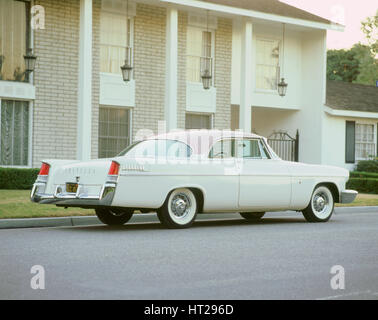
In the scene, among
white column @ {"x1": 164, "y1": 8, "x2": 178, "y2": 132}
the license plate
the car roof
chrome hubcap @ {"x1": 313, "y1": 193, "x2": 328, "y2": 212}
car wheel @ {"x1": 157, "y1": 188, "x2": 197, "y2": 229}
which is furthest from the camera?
white column @ {"x1": 164, "y1": 8, "x2": 178, "y2": 132}

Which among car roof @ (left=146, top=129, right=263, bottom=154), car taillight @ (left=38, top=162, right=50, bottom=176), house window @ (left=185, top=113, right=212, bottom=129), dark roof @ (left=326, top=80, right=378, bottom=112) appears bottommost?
car taillight @ (left=38, top=162, right=50, bottom=176)

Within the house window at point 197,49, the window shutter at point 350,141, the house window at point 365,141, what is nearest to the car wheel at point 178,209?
the house window at point 197,49

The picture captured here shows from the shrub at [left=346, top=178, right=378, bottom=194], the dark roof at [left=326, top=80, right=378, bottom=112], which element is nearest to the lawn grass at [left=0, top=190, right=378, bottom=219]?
the shrub at [left=346, top=178, right=378, bottom=194]

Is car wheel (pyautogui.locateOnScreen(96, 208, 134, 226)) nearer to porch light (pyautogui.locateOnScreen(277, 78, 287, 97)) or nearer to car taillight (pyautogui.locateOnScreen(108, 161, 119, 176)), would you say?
car taillight (pyautogui.locateOnScreen(108, 161, 119, 176))

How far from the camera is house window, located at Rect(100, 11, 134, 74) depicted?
2202 cm

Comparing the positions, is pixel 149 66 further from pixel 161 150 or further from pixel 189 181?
pixel 189 181

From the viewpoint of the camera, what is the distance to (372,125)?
28500 millimetres

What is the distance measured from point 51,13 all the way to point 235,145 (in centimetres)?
1053

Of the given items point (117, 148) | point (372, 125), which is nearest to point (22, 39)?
point (117, 148)

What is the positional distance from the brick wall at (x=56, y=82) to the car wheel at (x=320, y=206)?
9881mm

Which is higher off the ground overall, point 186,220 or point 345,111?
point 345,111

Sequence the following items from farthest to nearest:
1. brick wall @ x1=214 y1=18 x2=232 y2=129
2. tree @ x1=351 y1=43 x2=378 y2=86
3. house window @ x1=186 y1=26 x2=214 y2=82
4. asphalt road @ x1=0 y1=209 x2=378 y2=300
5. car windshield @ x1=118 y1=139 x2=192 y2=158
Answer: tree @ x1=351 y1=43 x2=378 y2=86 → brick wall @ x1=214 y1=18 x2=232 y2=129 → house window @ x1=186 y1=26 x2=214 y2=82 → car windshield @ x1=118 y1=139 x2=192 y2=158 → asphalt road @ x1=0 y1=209 x2=378 y2=300

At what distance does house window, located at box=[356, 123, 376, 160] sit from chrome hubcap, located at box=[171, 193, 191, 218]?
1755 cm
